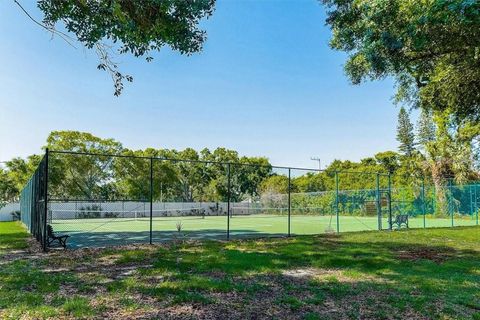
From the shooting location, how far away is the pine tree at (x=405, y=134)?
58938mm

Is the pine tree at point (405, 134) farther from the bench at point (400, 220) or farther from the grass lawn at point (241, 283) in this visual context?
the grass lawn at point (241, 283)

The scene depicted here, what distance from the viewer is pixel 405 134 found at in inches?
2350

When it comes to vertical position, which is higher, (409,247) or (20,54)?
(20,54)

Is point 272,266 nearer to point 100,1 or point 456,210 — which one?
point 100,1

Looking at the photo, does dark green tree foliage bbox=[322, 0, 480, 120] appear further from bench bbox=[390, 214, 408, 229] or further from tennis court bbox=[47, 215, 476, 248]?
tennis court bbox=[47, 215, 476, 248]

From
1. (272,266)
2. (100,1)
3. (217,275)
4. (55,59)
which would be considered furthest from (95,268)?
(55,59)

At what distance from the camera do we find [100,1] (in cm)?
520

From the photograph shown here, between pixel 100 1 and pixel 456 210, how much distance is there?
23.5 m

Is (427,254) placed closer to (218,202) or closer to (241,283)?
(241,283)

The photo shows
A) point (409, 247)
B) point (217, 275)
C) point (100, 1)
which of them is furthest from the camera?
point (409, 247)

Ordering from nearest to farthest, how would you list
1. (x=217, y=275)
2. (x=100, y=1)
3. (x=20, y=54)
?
(x=100, y=1) → (x=217, y=275) → (x=20, y=54)

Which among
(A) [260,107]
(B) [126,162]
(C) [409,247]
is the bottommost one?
(C) [409,247]

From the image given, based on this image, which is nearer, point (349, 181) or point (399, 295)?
point (399, 295)

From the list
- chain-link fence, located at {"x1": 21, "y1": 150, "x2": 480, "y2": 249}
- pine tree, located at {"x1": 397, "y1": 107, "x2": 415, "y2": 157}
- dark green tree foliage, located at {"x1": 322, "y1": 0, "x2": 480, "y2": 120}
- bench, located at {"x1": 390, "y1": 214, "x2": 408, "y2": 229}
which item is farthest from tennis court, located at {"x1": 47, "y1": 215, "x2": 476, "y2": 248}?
pine tree, located at {"x1": 397, "y1": 107, "x2": 415, "y2": 157}
